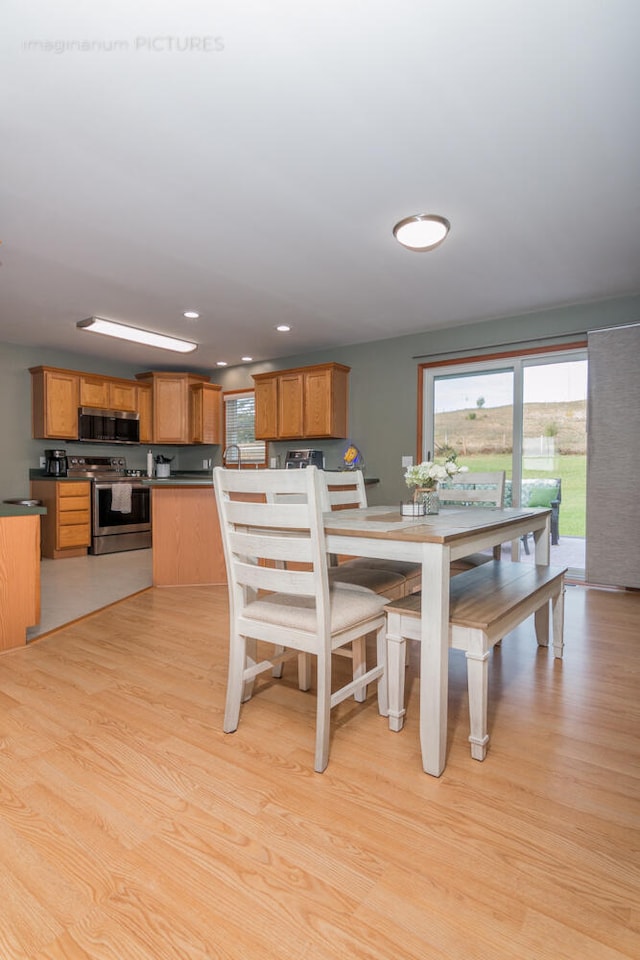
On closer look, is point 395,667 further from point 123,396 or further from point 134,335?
point 123,396

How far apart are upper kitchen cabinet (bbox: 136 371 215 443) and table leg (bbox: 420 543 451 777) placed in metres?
5.64

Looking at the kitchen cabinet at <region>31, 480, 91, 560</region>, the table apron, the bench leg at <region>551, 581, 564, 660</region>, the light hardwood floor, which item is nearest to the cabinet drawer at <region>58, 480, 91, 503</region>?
the kitchen cabinet at <region>31, 480, 91, 560</region>

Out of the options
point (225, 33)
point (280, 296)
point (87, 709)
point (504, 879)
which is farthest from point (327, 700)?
point (280, 296)

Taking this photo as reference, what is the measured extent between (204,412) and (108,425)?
1.21 m

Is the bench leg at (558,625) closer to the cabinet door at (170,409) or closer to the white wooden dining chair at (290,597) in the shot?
the white wooden dining chair at (290,597)

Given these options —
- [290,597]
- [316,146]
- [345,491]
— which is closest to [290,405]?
[345,491]

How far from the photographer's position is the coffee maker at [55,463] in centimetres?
586

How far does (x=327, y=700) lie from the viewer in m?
1.60

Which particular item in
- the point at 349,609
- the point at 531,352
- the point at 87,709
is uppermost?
the point at 531,352

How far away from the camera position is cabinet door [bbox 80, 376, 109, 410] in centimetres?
600

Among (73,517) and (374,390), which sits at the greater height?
(374,390)

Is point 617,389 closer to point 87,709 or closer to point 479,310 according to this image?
point 479,310

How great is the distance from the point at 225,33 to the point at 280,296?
2473 millimetres

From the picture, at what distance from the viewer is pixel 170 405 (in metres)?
6.66
